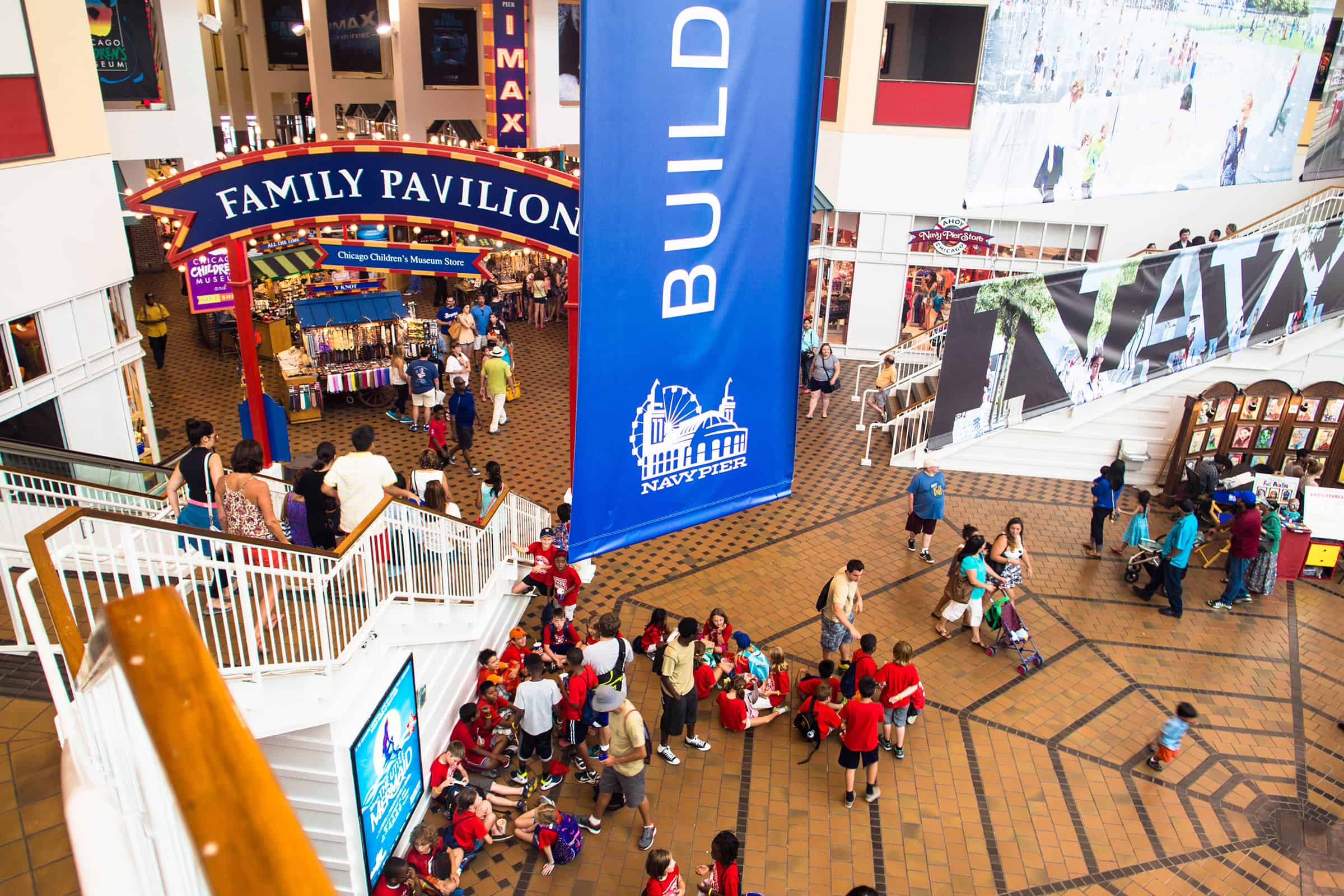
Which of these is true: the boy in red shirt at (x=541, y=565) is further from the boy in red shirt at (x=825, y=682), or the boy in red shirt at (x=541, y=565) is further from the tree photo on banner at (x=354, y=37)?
the tree photo on banner at (x=354, y=37)

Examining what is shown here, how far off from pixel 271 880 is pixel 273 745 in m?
5.65

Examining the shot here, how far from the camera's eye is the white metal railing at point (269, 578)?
4199 millimetres

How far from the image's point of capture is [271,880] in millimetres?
784

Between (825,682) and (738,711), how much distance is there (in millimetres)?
914

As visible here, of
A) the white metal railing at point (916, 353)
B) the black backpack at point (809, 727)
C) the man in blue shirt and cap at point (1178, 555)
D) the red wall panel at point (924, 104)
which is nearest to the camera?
the black backpack at point (809, 727)

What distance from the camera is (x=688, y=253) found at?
3561mm

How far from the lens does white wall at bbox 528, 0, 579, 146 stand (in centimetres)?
2077

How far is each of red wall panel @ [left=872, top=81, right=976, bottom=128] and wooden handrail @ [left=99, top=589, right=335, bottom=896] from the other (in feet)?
59.8

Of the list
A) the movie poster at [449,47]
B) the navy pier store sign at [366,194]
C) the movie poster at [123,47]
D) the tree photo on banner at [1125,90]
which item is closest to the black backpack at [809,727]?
the navy pier store sign at [366,194]

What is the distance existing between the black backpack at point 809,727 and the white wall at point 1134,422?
22.0 ft

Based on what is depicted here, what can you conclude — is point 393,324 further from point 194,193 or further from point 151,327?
point 194,193

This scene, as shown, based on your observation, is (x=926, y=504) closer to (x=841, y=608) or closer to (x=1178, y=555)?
(x=1178, y=555)

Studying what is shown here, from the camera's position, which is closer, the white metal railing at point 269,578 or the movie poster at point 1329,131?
the white metal railing at point 269,578

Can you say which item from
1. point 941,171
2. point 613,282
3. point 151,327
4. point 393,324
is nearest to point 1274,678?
point 613,282
